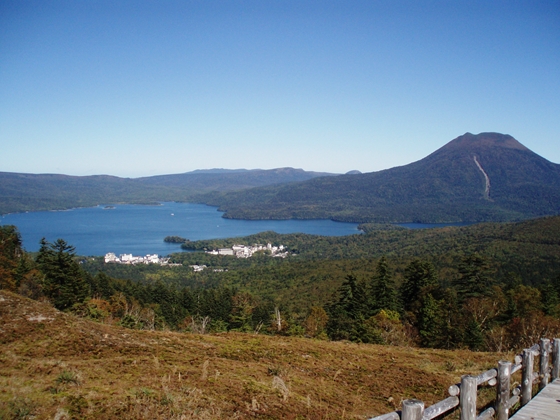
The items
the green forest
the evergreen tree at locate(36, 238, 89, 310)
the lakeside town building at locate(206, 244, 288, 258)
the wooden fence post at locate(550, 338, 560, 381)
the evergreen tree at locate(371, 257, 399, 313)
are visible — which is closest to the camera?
the wooden fence post at locate(550, 338, 560, 381)

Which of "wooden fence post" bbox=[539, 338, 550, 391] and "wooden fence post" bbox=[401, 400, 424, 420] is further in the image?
"wooden fence post" bbox=[539, 338, 550, 391]

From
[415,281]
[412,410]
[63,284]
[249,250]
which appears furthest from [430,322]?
[249,250]

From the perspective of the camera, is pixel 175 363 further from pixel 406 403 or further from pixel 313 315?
pixel 313 315

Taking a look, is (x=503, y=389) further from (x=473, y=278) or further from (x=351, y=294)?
(x=473, y=278)

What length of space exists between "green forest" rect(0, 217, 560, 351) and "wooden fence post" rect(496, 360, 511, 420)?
323 inches

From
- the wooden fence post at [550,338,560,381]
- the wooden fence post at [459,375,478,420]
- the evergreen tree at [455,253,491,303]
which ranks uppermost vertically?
the wooden fence post at [459,375,478,420]

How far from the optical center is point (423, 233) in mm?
105062

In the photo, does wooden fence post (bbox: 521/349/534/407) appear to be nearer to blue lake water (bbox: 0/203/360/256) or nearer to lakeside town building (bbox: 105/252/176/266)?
lakeside town building (bbox: 105/252/176/266)

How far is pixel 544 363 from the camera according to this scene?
581 cm

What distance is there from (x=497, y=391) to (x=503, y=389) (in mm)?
83

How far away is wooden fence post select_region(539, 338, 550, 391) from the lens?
18.8 feet

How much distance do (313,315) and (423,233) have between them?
85557 mm

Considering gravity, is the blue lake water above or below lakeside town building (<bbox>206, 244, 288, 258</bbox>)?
above

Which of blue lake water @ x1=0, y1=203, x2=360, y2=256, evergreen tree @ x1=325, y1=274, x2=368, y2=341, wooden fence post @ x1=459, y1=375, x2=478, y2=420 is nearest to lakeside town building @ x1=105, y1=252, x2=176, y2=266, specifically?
blue lake water @ x1=0, y1=203, x2=360, y2=256
